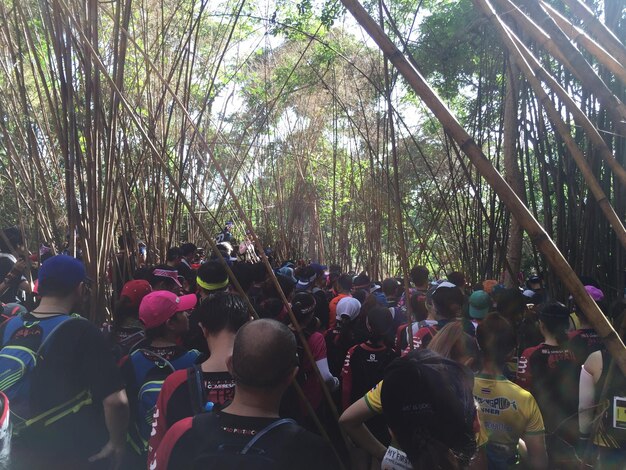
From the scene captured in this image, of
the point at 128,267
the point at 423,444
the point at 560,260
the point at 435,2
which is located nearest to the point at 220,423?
the point at 423,444

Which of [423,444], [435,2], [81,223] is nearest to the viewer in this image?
[423,444]

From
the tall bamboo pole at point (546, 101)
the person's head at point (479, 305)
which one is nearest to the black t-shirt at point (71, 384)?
the tall bamboo pole at point (546, 101)

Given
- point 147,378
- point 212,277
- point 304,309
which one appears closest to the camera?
point 147,378

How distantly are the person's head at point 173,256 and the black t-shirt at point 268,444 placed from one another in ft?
11.6

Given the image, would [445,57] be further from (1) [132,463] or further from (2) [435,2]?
(1) [132,463]

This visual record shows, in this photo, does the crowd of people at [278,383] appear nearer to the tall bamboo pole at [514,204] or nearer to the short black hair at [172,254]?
the tall bamboo pole at [514,204]

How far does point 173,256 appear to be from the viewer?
16.1 feet

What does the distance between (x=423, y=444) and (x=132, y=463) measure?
1.56 m

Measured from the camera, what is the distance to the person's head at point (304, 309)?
3.19m

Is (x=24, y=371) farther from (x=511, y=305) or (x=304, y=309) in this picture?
(x=511, y=305)

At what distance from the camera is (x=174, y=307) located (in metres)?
2.39

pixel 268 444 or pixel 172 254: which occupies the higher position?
pixel 172 254

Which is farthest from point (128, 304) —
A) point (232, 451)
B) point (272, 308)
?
point (232, 451)

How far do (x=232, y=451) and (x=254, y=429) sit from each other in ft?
0.26
